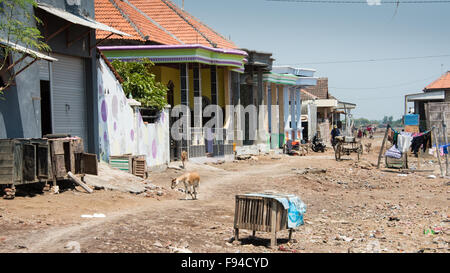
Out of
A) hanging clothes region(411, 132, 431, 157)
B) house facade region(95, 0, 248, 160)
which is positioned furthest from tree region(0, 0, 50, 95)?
hanging clothes region(411, 132, 431, 157)

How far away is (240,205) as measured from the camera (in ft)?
30.2

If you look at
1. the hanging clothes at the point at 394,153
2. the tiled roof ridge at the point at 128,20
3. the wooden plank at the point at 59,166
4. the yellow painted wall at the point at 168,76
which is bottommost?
the hanging clothes at the point at 394,153

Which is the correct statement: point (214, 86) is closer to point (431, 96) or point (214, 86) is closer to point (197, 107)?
point (197, 107)

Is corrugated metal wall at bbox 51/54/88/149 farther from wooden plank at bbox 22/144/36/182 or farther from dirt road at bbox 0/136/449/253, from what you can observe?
wooden plank at bbox 22/144/36/182

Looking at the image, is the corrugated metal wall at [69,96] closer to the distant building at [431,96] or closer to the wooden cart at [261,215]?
the wooden cart at [261,215]

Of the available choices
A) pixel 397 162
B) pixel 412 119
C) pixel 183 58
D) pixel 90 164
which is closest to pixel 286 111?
pixel 412 119

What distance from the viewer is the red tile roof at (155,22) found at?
27.1 m

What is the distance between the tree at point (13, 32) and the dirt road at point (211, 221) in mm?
3111

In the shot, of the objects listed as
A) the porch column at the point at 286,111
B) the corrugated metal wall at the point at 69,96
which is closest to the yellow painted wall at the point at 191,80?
the corrugated metal wall at the point at 69,96

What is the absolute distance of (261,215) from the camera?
9.05 meters

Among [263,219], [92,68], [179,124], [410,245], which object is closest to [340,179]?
[179,124]

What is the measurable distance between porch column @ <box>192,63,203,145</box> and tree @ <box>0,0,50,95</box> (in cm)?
1244

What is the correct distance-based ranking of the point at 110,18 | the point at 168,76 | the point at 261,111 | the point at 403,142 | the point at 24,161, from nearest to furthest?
the point at 24,161 < the point at 403,142 < the point at 168,76 < the point at 110,18 < the point at 261,111

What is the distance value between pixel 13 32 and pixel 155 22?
18588 mm
